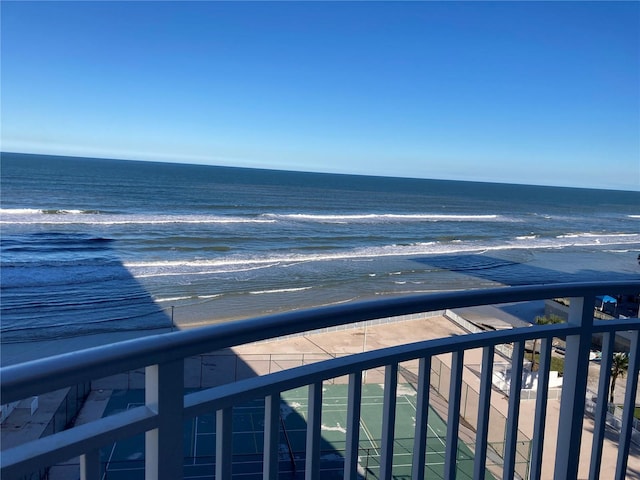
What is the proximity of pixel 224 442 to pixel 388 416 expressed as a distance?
0.46 metres

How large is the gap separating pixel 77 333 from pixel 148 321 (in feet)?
6.54

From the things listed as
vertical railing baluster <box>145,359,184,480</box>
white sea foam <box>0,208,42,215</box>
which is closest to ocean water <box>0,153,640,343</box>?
white sea foam <box>0,208,42,215</box>

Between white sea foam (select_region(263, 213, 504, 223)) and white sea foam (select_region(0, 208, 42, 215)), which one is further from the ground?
white sea foam (select_region(0, 208, 42, 215))

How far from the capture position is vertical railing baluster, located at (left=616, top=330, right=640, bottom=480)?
6.34ft

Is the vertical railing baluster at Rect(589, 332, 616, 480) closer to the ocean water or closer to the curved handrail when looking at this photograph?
the curved handrail

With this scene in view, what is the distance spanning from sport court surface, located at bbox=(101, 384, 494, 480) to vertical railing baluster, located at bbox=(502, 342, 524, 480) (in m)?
5.03

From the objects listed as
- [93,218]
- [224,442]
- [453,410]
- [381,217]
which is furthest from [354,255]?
[224,442]

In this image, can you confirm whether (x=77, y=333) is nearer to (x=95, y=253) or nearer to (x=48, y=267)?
(x=48, y=267)

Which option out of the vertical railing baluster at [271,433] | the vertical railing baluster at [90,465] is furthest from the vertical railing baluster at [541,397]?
the vertical railing baluster at [90,465]

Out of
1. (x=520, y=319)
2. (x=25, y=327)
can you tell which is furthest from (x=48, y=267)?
(x=520, y=319)

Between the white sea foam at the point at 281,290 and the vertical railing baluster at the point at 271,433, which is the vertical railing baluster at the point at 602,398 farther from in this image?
the white sea foam at the point at 281,290

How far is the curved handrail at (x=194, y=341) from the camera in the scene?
2.93 feet

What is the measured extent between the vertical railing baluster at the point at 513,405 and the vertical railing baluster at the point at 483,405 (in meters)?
0.08

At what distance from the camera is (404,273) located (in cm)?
2386
